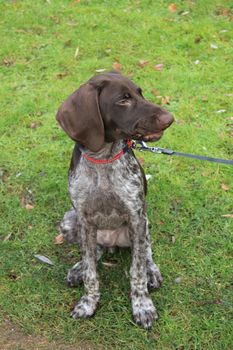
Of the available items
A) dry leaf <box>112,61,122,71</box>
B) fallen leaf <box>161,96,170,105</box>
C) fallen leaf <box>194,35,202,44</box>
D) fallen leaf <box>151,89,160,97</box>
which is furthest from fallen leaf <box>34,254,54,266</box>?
fallen leaf <box>194,35,202,44</box>

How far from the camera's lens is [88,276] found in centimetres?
406

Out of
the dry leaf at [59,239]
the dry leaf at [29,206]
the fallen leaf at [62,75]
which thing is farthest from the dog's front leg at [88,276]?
the fallen leaf at [62,75]

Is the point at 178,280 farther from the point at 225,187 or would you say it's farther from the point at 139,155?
the point at 139,155

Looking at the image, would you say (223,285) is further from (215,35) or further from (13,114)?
(215,35)

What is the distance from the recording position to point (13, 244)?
16.0ft

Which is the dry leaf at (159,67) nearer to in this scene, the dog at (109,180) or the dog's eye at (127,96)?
the dog at (109,180)

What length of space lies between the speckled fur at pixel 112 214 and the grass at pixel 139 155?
0.15 metres

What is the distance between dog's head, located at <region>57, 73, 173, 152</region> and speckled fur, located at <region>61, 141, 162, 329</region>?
30 cm

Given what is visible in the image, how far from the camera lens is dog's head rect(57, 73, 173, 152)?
3.20 m

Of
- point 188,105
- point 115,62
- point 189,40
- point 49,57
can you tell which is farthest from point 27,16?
point 188,105

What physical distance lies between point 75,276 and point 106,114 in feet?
5.40

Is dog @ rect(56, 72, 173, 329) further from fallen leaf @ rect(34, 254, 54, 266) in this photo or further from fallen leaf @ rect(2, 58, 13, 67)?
fallen leaf @ rect(2, 58, 13, 67)

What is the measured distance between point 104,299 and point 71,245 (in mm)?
709

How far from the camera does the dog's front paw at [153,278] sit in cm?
427
